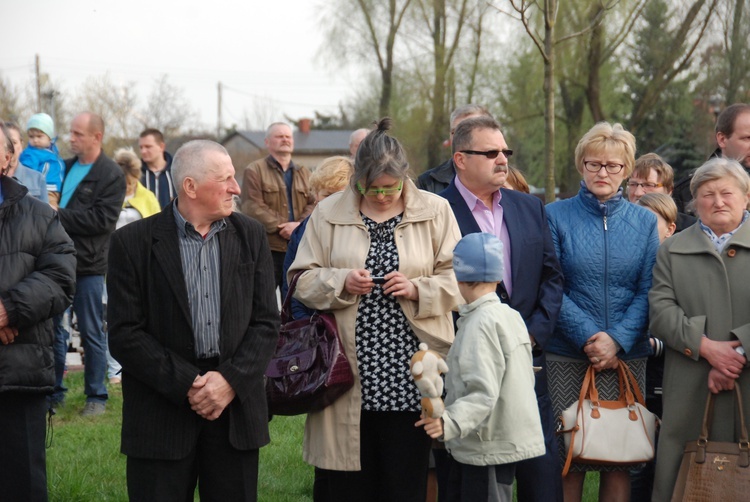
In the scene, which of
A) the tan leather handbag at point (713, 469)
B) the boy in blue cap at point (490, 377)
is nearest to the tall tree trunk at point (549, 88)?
the tan leather handbag at point (713, 469)

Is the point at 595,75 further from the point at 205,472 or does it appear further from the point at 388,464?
the point at 205,472

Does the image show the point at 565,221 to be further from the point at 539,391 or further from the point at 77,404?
the point at 77,404

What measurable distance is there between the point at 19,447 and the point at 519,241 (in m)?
2.93

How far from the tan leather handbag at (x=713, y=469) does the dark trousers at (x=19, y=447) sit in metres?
3.47

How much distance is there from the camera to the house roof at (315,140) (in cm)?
6971

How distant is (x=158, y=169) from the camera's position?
1102 centimetres

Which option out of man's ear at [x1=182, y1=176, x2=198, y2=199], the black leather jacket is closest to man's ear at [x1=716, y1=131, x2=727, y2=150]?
man's ear at [x1=182, y1=176, x2=198, y2=199]

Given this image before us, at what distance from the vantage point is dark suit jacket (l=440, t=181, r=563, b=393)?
16.7 ft

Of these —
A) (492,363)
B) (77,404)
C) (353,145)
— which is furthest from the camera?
(353,145)

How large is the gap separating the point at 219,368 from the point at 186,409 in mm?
247

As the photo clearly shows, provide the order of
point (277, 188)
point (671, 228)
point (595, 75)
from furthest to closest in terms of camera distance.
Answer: point (595, 75) < point (277, 188) < point (671, 228)

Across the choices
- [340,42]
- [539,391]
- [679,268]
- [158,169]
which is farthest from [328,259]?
[340,42]

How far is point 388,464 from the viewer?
15.8ft

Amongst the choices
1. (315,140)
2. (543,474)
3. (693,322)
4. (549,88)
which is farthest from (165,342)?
(315,140)
